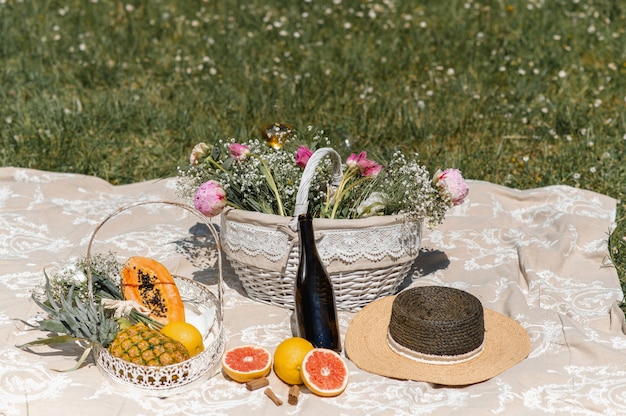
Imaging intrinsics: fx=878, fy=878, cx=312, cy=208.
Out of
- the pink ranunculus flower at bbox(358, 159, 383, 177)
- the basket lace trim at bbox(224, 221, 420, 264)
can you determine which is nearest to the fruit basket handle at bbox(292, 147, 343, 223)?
the basket lace trim at bbox(224, 221, 420, 264)

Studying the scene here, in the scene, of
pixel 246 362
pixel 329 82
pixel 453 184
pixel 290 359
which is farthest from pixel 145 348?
pixel 329 82

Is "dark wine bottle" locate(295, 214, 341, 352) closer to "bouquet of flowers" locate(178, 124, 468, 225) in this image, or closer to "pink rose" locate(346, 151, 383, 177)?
"bouquet of flowers" locate(178, 124, 468, 225)

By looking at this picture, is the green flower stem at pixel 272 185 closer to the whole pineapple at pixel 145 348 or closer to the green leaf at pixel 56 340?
the whole pineapple at pixel 145 348

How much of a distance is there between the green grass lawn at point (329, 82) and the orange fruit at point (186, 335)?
1.92 metres

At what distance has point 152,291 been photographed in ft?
10.7

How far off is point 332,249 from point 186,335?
63 centimetres

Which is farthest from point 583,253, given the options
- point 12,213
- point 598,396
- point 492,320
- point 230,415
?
point 12,213

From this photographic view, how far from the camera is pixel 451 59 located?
6.47 m

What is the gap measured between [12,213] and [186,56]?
99.2 inches

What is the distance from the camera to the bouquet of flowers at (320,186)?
3342 mm

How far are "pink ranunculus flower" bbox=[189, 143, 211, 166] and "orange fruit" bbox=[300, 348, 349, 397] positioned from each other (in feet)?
3.28

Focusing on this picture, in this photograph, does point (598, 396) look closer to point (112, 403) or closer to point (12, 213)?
point (112, 403)

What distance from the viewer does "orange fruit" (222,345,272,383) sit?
294 centimetres

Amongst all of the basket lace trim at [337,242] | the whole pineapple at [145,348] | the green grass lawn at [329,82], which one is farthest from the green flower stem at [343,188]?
the green grass lawn at [329,82]
